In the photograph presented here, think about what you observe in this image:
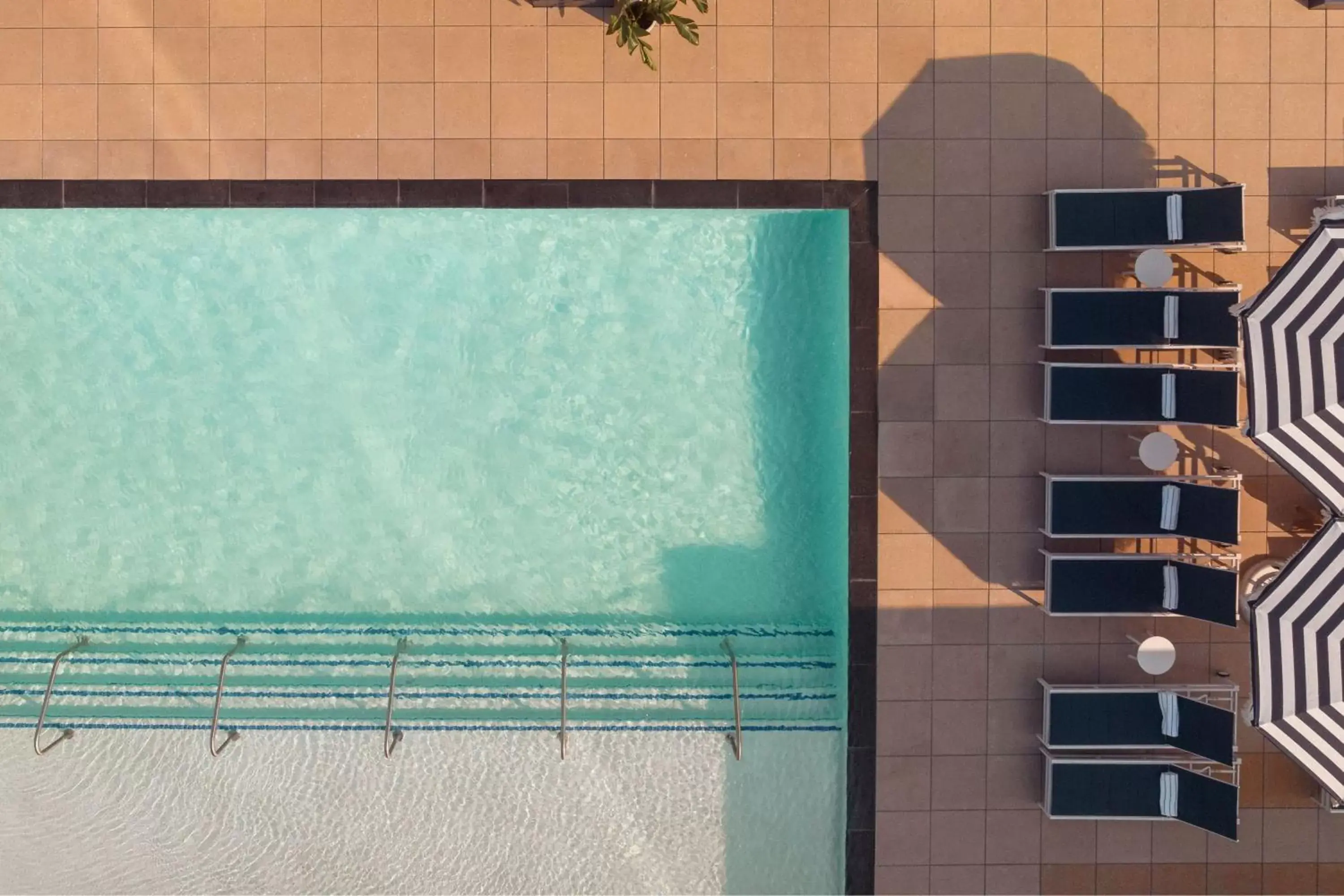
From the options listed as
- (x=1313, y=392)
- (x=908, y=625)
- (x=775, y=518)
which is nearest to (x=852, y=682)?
(x=908, y=625)

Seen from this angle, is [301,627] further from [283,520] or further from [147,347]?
[147,347]

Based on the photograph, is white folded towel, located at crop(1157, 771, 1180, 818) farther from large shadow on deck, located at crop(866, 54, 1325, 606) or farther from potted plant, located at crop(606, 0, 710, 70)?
potted plant, located at crop(606, 0, 710, 70)

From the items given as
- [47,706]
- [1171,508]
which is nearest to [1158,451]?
[1171,508]

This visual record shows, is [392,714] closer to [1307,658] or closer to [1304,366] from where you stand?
[1307,658]

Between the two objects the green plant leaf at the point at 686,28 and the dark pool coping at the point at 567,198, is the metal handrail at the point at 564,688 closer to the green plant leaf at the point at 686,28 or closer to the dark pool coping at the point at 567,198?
the dark pool coping at the point at 567,198

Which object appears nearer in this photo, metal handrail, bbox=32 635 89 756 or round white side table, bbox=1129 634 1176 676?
round white side table, bbox=1129 634 1176 676

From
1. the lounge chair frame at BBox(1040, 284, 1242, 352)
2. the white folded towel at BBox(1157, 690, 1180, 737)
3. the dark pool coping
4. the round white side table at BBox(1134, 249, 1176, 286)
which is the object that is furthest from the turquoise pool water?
the white folded towel at BBox(1157, 690, 1180, 737)

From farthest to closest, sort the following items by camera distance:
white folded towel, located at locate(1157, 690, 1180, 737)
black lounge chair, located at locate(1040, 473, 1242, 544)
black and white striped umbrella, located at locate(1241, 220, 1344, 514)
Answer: white folded towel, located at locate(1157, 690, 1180, 737)
black lounge chair, located at locate(1040, 473, 1242, 544)
black and white striped umbrella, located at locate(1241, 220, 1344, 514)

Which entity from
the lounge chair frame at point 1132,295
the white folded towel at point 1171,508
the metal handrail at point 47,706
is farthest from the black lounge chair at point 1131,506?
the metal handrail at point 47,706
